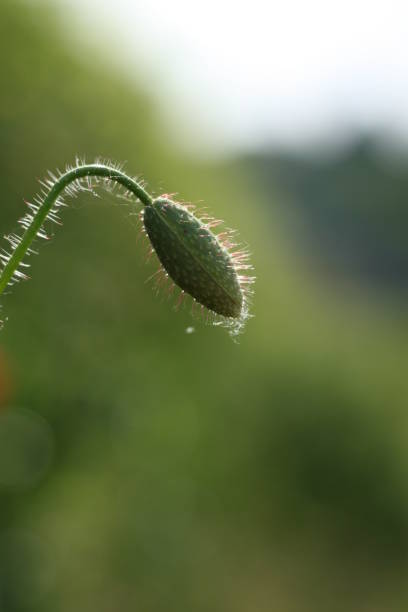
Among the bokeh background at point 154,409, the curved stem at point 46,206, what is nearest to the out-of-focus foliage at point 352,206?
the bokeh background at point 154,409

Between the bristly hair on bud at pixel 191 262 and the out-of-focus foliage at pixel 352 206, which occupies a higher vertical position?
the out-of-focus foliage at pixel 352 206

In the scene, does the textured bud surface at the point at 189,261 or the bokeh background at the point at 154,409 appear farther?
the bokeh background at the point at 154,409

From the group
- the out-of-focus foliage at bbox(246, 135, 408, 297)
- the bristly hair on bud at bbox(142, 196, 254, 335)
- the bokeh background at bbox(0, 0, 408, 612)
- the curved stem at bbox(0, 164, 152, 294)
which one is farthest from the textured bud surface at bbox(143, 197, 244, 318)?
the out-of-focus foliage at bbox(246, 135, 408, 297)

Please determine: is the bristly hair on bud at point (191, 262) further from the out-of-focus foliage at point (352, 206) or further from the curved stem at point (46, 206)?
the out-of-focus foliage at point (352, 206)

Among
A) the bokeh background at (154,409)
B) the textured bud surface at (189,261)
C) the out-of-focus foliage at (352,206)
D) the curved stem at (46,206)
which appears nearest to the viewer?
the curved stem at (46,206)

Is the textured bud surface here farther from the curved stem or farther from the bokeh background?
the bokeh background

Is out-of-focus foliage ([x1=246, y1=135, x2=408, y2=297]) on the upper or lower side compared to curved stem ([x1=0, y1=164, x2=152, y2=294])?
upper

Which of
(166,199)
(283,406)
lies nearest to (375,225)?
(283,406)

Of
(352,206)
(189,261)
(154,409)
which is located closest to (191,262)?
(189,261)

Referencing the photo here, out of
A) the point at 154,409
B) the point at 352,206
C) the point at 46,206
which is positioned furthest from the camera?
the point at 352,206

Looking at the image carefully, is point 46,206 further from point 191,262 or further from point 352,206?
point 352,206
